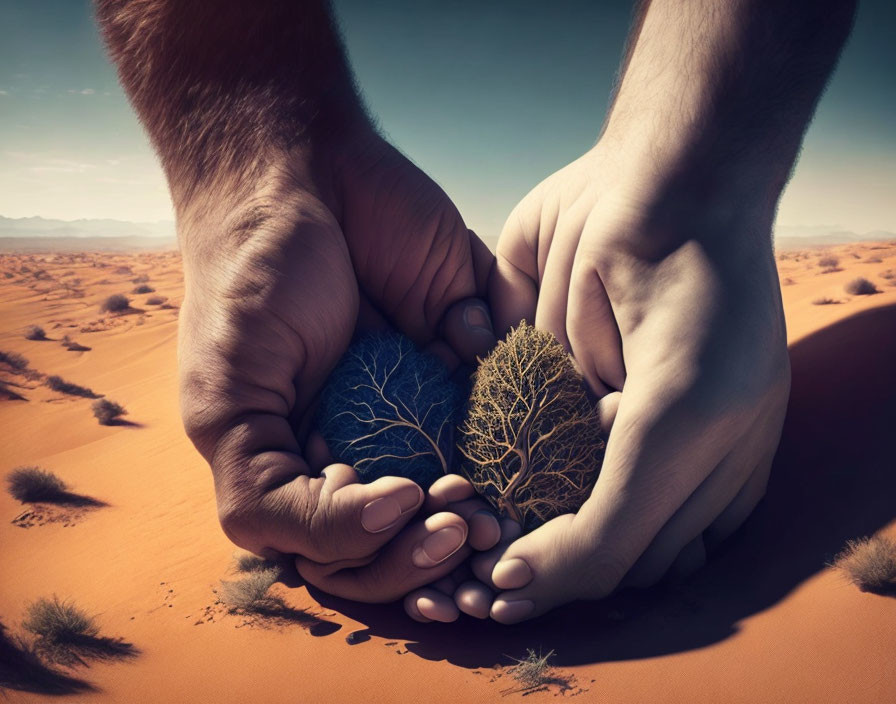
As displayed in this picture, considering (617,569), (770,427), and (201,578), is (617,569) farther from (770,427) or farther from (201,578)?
(201,578)

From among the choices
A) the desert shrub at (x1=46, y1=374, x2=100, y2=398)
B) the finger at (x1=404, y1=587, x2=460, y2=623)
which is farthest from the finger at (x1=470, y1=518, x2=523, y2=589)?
the desert shrub at (x1=46, y1=374, x2=100, y2=398)

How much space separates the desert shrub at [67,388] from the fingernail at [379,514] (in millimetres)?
7792

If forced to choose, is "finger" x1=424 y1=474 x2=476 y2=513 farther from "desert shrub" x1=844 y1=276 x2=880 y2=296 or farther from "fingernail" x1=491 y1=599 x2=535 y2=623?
"desert shrub" x1=844 y1=276 x2=880 y2=296

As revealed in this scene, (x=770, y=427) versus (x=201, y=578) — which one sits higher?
(x=770, y=427)

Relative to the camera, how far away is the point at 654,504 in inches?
117

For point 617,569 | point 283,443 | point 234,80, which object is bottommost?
point 617,569

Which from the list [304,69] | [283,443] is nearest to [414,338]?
[283,443]

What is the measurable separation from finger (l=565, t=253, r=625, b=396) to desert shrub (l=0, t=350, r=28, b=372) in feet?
32.4

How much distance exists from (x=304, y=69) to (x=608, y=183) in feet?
6.67

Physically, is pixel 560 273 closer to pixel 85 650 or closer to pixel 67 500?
pixel 85 650

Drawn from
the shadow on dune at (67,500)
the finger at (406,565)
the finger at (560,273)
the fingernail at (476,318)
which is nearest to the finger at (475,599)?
the finger at (406,565)

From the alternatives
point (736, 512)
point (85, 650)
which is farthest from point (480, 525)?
point (85, 650)

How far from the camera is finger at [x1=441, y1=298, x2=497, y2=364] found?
12.5ft

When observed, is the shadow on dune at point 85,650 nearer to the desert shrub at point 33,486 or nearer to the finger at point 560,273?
→ the desert shrub at point 33,486
